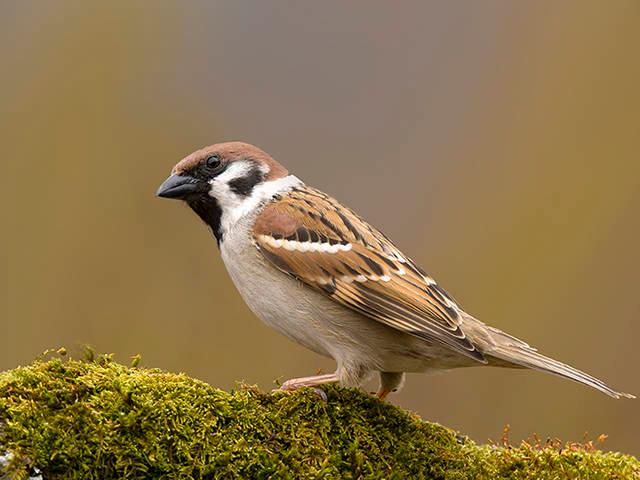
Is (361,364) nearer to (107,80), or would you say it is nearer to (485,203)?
(485,203)

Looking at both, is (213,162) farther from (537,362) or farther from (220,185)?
(537,362)

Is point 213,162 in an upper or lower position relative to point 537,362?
upper

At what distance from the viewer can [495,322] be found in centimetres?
782

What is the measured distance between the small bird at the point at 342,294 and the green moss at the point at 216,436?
303mm

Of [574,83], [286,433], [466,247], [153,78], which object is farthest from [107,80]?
[286,433]

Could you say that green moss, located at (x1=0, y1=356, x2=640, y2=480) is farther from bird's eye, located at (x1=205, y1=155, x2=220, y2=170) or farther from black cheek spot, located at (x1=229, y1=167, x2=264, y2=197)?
bird's eye, located at (x1=205, y1=155, x2=220, y2=170)

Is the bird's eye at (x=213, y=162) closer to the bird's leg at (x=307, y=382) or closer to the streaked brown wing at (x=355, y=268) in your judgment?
the streaked brown wing at (x=355, y=268)

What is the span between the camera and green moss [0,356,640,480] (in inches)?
124

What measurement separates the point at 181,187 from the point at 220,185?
194mm

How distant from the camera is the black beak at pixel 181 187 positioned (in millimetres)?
4574

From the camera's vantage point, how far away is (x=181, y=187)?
4598mm

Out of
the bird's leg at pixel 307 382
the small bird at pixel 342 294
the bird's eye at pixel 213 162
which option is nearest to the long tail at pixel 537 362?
the small bird at pixel 342 294

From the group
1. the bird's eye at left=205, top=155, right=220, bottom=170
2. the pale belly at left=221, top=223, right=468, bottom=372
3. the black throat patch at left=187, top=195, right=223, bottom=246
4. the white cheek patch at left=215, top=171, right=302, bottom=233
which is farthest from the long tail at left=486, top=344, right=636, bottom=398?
the bird's eye at left=205, top=155, right=220, bottom=170

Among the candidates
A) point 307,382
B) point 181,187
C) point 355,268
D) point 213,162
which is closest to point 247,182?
point 213,162
